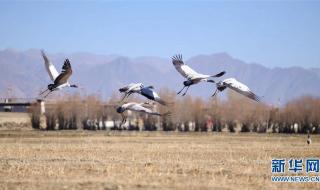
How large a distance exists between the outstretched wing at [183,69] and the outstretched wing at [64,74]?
174 inches

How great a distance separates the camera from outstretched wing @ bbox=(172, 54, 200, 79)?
28342 millimetres

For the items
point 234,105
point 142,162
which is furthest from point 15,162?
point 234,105

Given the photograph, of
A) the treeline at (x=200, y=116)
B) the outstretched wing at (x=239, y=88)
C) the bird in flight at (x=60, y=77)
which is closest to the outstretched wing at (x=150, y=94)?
the bird in flight at (x=60, y=77)

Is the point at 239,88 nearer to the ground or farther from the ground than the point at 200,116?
nearer to the ground

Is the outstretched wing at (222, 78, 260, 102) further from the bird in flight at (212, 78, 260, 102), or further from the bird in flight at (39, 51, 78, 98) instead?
the bird in flight at (39, 51, 78, 98)

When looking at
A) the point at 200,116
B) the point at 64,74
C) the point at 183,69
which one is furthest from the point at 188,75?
the point at 200,116

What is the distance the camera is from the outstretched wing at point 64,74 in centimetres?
2908

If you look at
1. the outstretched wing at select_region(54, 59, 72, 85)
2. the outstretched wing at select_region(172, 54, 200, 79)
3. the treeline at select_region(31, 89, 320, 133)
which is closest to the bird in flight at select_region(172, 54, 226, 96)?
the outstretched wing at select_region(172, 54, 200, 79)

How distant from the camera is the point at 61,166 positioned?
91.0ft

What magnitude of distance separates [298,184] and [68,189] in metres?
7.41

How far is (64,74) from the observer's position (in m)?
29.6

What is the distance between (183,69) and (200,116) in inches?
3170

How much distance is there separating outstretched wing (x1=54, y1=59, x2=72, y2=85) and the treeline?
67.1 metres

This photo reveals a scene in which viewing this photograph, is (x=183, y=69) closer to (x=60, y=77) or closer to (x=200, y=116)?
(x=60, y=77)
